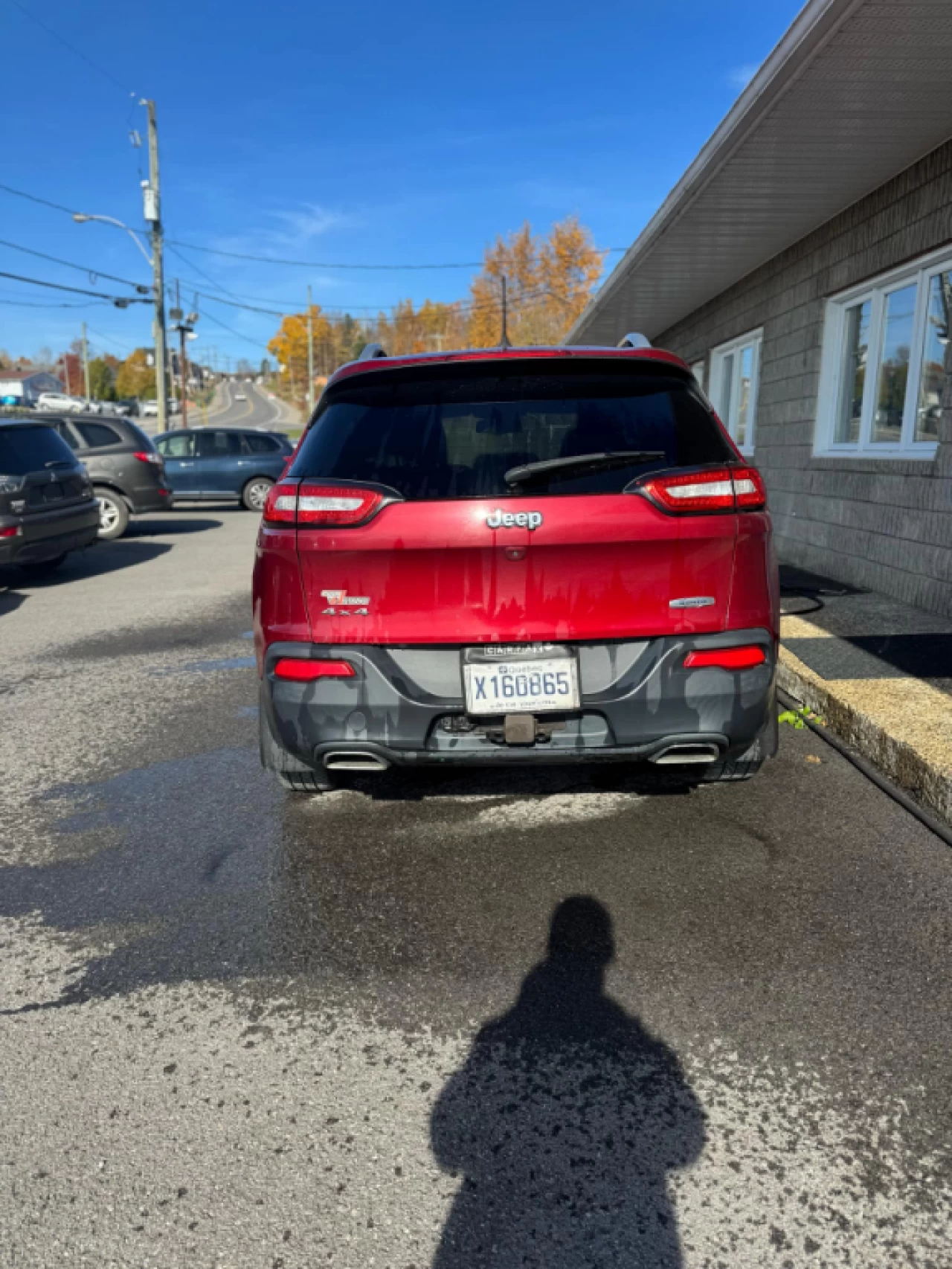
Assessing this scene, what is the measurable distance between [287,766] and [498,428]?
140cm

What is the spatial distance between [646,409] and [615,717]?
1.04 metres

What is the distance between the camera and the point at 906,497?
7613 mm

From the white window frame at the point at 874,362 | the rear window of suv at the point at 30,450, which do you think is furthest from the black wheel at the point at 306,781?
the rear window of suv at the point at 30,450

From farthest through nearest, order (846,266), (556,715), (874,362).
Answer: (846,266) → (874,362) → (556,715)

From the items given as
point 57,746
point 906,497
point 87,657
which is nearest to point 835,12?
point 906,497

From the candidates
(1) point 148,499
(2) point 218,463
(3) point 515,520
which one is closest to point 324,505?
(3) point 515,520

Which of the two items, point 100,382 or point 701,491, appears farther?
point 100,382

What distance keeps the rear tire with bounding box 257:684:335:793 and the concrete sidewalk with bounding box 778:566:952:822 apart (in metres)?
2.36

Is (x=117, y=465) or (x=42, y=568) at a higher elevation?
(x=117, y=465)

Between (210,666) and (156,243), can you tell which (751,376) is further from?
(156,243)

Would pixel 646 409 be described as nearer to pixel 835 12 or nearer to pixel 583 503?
pixel 583 503

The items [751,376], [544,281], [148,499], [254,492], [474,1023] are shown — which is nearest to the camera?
[474,1023]

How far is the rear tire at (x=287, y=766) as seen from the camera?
3350mm

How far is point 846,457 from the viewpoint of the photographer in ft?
29.1
